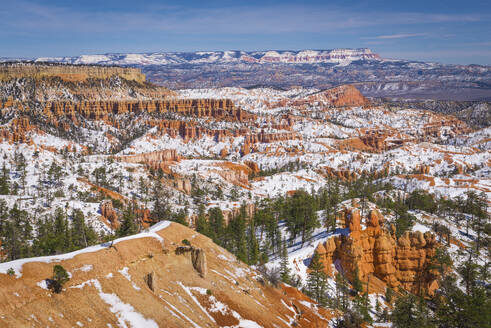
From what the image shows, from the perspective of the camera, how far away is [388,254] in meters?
67.4

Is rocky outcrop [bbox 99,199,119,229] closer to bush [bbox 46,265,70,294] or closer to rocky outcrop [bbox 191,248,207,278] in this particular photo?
rocky outcrop [bbox 191,248,207,278]

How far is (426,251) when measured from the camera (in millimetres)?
68312

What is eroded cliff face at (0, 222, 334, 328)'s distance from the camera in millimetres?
27500

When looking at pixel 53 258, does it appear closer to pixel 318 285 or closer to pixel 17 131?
pixel 318 285

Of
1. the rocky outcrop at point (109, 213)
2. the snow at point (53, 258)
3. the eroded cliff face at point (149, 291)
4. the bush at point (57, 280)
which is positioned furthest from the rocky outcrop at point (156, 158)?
the bush at point (57, 280)

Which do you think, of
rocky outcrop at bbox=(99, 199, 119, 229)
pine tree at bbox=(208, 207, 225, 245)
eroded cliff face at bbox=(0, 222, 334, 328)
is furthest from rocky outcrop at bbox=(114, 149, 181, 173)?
eroded cliff face at bbox=(0, 222, 334, 328)

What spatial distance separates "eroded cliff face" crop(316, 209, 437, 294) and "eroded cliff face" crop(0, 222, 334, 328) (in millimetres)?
20689

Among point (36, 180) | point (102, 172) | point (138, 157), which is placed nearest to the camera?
point (36, 180)

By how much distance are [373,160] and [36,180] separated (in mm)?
155645

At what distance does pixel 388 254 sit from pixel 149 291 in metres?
49.6

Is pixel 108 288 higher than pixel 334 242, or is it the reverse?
pixel 108 288

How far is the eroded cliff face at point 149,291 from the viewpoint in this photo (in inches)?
1083

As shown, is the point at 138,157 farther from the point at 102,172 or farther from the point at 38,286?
the point at 38,286

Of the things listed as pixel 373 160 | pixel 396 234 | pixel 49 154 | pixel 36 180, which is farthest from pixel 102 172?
pixel 373 160
